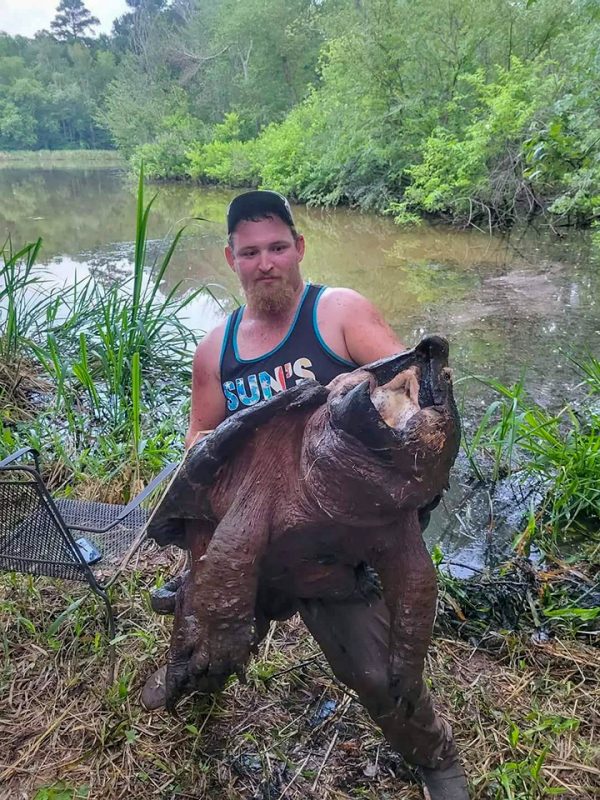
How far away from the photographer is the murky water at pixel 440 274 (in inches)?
204

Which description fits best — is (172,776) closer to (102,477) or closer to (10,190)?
(102,477)

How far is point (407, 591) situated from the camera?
3.92 feet

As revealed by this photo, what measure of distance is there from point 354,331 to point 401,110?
46.5 feet

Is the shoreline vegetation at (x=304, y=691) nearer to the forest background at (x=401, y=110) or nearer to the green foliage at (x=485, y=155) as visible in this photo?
the forest background at (x=401, y=110)

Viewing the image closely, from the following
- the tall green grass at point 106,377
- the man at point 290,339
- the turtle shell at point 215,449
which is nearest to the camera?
the turtle shell at point 215,449

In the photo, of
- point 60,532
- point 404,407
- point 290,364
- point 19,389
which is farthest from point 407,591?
point 19,389

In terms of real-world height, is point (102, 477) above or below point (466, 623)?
above

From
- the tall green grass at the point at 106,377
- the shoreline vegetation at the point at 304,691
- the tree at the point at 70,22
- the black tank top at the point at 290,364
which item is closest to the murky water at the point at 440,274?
the shoreline vegetation at the point at 304,691

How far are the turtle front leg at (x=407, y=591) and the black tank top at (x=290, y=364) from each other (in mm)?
566

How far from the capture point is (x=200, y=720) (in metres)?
1.88

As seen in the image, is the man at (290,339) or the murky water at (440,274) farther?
the murky water at (440,274)

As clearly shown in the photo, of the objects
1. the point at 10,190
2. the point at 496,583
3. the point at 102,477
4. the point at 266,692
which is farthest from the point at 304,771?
the point at 10,190

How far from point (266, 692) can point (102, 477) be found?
5.46ft

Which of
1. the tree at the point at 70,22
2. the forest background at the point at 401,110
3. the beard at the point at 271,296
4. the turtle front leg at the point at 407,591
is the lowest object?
the turtle front leg at the point at 407,591
